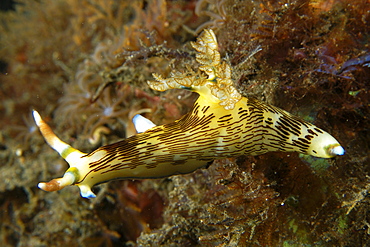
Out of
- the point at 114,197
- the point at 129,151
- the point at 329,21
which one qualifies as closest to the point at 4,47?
the point at 114,197

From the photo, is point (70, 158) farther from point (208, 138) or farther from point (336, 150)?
point (336, 150)

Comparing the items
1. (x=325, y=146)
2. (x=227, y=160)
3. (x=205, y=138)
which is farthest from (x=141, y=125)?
(x=325, y=146)

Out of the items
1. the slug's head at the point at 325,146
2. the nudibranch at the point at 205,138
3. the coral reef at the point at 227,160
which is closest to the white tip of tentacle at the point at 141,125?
the nudibranch at the point at 205,138

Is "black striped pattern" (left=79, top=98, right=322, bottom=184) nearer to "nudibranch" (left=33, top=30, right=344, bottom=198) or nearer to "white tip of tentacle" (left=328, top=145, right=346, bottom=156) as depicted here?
"nudibranch" (left=33, top=30, right=344, bottom=198)

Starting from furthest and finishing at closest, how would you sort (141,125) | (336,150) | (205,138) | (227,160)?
(227,160) → (141,125) → (205,138) → (336,150)

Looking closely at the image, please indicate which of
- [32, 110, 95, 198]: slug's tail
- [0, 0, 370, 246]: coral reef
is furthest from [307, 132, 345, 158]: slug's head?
[32, 110, 95, 198]: slug's tail

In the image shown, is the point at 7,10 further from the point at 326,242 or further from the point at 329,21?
the point at 326,242
